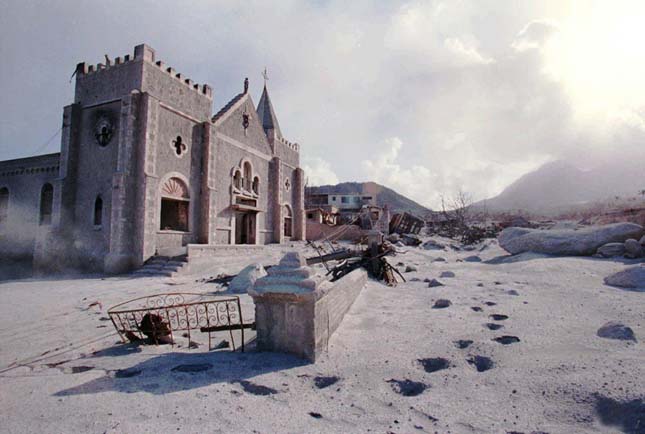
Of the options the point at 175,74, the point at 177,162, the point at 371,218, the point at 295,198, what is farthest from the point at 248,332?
the point at 371,218

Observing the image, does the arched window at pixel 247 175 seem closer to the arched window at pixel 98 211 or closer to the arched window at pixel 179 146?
the arched window at pixel 179 146

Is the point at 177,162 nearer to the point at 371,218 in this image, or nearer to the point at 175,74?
the point at 175,74

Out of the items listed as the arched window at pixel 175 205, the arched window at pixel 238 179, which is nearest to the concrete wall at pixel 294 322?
the arched window at pixel 175 205

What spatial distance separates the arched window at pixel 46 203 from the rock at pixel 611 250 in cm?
2602

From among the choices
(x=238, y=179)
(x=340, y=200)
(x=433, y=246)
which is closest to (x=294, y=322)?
(x=238, y=179)

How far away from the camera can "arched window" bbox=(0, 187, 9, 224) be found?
2033 cm

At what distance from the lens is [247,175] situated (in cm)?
2144

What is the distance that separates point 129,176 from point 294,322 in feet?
42.9

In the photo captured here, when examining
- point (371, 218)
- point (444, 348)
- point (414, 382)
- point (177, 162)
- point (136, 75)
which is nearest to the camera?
point (414, 382)

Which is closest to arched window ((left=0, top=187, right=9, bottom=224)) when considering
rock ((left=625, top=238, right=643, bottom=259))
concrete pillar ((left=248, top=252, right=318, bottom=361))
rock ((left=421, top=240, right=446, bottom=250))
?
concrete pillar ((left=248, top=252, right=318, bottom=361))

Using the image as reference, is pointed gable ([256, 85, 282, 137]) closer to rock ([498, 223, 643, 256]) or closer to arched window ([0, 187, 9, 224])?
arched window ([0, 187, 9, 224])

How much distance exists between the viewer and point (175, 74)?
16031mm

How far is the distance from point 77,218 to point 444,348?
676 inches

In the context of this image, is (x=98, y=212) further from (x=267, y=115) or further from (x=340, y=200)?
(x=340, y=200)
